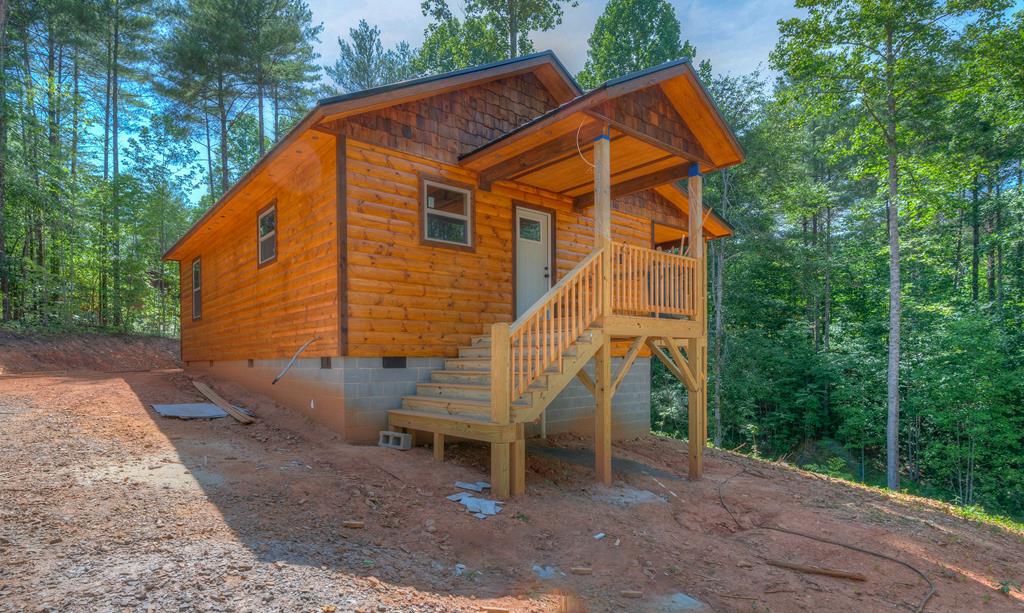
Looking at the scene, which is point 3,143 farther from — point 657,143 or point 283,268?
point 657,143

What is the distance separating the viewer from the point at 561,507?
16.6 feet

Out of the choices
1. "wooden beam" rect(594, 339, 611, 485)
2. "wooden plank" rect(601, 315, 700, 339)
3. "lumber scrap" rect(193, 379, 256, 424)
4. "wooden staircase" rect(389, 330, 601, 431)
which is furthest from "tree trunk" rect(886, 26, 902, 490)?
"lumber scrap" rect(193, 379, 256, 424)

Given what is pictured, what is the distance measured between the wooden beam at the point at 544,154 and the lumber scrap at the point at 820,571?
4750 mm

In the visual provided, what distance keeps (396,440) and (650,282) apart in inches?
152

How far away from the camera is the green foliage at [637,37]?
20.6 meters

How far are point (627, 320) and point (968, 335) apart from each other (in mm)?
15794

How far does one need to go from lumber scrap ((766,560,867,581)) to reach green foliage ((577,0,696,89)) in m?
20.0

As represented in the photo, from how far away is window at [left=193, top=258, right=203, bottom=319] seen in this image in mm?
12642

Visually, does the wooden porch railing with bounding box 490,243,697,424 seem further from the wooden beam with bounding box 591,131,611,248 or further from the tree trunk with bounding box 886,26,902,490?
the tree trunk with bounding box 886,26,902,490

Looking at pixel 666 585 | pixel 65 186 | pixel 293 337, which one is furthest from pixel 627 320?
pixel 65 186

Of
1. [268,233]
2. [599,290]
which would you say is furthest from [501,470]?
[268,233]

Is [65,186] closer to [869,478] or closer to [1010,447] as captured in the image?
[869,478]

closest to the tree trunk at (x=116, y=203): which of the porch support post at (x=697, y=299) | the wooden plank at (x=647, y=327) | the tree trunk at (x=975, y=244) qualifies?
the wooden plank at (x=647, y=327)

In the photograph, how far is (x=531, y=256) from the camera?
342 inches
